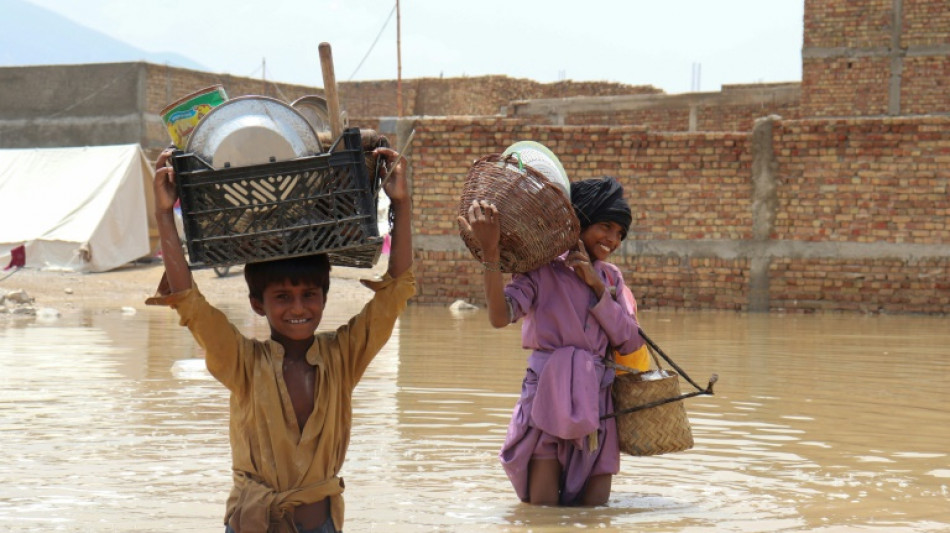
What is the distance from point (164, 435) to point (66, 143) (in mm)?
21474

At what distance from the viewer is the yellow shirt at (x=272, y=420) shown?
10.9 ft

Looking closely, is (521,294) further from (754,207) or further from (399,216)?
(754,207)

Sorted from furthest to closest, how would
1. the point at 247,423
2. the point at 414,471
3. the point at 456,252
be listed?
the point at 456,252, the point at 414,471, the point at 247,423

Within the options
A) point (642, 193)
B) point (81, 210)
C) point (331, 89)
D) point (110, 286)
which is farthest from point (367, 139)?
point (81, 210)

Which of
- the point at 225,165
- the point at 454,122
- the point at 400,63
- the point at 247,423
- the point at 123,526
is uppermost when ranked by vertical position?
the point at 400,63

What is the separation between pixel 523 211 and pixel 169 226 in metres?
1.48

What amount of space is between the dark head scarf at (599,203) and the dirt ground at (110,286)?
1156 centimetres

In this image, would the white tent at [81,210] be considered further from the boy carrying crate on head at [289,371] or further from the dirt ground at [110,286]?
the boy carrying crate on head at [289,371]

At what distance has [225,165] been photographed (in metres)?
3.15

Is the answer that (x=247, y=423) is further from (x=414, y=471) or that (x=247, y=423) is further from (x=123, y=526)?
(x=414, y=471)

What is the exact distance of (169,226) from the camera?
10.8 feet

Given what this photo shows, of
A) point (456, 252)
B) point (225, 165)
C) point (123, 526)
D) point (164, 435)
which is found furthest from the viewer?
point (456, 252)

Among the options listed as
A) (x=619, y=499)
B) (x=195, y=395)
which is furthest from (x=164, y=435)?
(x=619, y=499)

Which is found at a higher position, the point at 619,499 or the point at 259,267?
the point at 259,267
